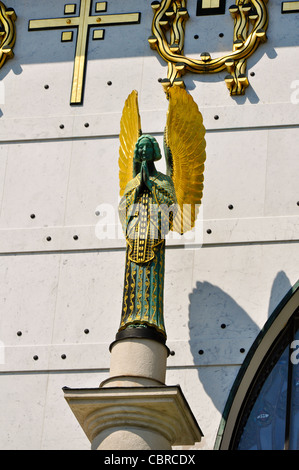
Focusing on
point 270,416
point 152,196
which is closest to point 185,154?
point 152,196

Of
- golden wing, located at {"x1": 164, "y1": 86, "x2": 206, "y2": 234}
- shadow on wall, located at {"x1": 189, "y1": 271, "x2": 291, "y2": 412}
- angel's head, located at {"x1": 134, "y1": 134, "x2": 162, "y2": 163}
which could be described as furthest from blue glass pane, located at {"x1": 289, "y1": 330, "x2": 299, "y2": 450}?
angel's head, located at {"x1": 134, "y1": 134, "x2": 162, "y2": 163}

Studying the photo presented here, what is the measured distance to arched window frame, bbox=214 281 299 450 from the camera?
10406 mm

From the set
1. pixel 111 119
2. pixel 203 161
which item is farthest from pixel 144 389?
pixel 111 119

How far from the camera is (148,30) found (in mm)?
12195

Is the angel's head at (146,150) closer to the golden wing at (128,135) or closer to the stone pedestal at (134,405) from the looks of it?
the golden wing at (128,135)

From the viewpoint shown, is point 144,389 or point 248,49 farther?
point 248,49

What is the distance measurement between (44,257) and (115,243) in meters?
0.63

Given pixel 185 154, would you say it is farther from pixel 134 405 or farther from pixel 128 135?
pixel 134 405

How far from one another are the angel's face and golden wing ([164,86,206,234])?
290 millimetres

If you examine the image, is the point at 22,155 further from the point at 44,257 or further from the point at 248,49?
the point at 248,49

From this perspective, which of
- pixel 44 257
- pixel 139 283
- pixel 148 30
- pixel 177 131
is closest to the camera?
pixel 139 283

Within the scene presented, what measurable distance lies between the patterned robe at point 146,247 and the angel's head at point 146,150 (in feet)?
0.48

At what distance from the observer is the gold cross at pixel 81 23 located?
1212cm

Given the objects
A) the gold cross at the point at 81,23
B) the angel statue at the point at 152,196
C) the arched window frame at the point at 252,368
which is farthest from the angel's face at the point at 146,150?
the gold cross at the point at 81,23
